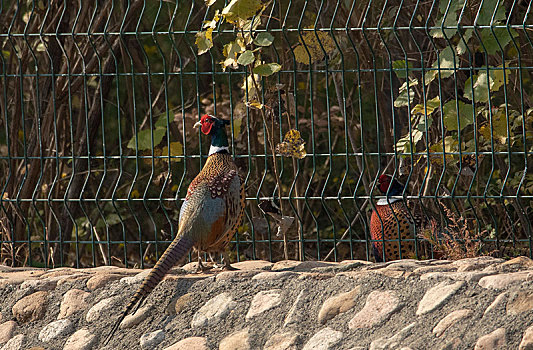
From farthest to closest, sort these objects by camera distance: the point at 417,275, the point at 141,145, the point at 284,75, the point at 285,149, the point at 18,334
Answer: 1. the point at 284,75
2. the point at 141,145
3. the point at 285,149
4. the point at 18,334
5. the point at 417,275

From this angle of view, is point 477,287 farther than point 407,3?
No

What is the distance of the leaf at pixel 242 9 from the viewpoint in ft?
20.2

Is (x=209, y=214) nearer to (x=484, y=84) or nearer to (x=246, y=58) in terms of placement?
(x=246, y=58)

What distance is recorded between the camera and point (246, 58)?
6305mm

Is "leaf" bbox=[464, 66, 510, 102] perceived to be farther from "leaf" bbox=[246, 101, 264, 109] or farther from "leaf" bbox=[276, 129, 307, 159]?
"leaf" bbox=[246, 101, 264, 109]

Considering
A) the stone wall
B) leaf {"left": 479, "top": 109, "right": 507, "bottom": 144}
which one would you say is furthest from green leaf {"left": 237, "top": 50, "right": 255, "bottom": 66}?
leaf {"left": 479, "top": 109, "right": 507, "bottom": 144}

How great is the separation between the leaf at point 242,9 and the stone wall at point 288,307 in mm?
1733

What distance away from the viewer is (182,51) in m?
10.0

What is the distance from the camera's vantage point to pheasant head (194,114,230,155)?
247 inches

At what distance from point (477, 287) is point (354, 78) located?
478 cm

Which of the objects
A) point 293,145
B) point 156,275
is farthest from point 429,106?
point 156,275

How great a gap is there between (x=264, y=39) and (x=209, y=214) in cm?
129

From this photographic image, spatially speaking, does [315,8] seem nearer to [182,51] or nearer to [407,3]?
[407,3]

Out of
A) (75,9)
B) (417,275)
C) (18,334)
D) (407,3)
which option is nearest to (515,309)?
(417,275)
